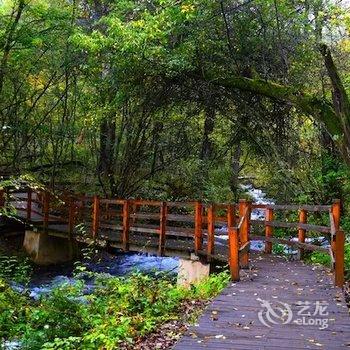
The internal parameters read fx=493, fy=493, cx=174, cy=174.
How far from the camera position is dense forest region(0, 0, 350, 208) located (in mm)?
13555

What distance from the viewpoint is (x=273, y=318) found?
6.24 m

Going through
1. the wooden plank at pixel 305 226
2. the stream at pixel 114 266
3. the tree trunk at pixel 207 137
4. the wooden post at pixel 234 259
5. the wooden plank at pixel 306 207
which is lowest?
the stream at pixel 114 266

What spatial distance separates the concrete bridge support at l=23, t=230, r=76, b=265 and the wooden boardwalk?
9412 mm

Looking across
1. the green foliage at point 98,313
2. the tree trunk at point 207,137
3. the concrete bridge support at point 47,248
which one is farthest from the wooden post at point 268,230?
the concrete bridge support at point 47,248

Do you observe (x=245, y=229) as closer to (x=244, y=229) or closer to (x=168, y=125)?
(x=244, y=229)

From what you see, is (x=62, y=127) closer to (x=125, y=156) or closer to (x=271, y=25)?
(x=125, y=156)

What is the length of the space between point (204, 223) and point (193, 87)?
16.2 feet

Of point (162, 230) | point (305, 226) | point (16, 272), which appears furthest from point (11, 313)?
point (305, 226)

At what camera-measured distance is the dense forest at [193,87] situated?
13.6 m

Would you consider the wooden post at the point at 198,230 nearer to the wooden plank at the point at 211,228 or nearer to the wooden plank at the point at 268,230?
the wooden plank at the point at 211,228

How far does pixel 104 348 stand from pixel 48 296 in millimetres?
3245

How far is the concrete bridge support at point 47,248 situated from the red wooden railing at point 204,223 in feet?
1.55

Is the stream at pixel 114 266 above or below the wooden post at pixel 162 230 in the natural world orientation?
below

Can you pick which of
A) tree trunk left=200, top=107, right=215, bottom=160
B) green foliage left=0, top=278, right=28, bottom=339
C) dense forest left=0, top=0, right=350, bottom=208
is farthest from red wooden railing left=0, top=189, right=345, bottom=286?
tree trunk left=200, top=107, right=215, bottom=160
